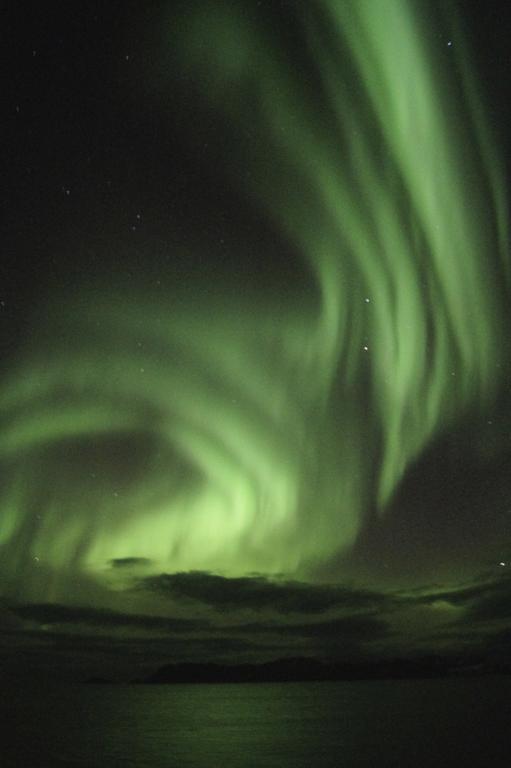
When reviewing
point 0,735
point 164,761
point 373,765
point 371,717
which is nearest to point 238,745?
point 164,761

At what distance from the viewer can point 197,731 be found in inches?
2530

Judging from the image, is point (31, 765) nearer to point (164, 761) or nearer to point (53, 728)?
point (164, 761)

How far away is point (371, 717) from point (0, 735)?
3373 cm

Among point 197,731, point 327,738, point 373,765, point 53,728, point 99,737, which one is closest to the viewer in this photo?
point 373,765

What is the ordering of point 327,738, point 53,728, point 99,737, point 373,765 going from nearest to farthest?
1. point 373,765
2. point 327,738
3. point 99,737
4. point 53,728

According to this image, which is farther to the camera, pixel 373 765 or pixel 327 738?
pixel 327 738

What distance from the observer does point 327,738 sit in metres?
53.7

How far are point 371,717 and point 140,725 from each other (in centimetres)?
2106

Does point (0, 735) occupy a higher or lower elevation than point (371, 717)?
lower

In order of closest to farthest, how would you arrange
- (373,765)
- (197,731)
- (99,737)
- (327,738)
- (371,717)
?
(373,765), (327,738), (99,737), (197,731), (371,717)

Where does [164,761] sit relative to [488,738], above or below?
below

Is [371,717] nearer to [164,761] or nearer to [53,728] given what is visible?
[53,728]

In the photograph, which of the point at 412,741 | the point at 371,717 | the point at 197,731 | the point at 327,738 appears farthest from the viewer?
the point at 371,717

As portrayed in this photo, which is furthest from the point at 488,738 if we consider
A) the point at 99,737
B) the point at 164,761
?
the point at 99,737
